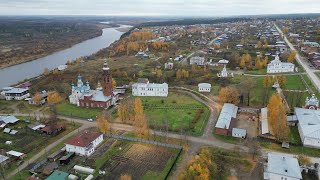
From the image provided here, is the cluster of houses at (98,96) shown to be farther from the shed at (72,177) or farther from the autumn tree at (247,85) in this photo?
the autumn tree at (247,85)

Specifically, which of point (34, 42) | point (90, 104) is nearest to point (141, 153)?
point (90, 104)

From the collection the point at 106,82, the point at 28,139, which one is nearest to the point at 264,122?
the point at 106,82

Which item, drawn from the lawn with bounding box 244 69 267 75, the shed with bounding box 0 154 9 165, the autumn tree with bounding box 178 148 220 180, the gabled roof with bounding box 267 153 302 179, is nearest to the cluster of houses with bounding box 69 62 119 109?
the shed with bounding box 0 154 9 165

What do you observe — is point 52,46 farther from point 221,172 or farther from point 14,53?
point 221,172

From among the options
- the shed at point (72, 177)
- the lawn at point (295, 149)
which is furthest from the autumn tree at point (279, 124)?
the shed at point (72, 177)

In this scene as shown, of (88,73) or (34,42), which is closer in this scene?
(88,73)

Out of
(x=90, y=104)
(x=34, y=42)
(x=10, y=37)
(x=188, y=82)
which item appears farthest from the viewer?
(x=10, y=37)
